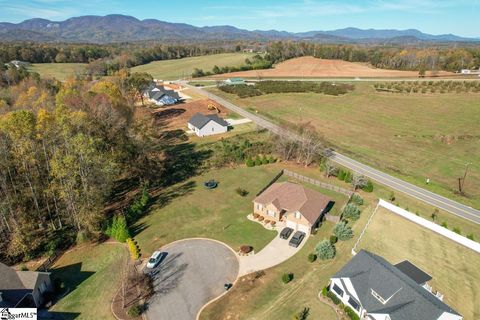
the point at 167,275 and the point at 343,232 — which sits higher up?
the point at 343,232

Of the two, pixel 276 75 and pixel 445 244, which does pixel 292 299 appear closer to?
pixel 445 244

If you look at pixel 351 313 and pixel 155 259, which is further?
pixel 155 259

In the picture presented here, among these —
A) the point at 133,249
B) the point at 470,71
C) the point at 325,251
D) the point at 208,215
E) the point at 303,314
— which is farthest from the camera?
the point at 470,71

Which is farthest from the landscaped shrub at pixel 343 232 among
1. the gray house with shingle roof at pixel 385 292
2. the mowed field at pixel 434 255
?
the gray house with shingle roof at pixel 385 292

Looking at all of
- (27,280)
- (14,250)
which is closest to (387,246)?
(27,280)

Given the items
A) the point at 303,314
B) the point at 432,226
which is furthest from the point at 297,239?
the point at 432,226

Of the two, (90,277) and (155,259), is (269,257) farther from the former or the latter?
(90,277)

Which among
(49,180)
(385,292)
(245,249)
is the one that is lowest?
(245,249)

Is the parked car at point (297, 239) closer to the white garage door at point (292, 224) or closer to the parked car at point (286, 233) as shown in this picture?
the parked car at point (286, 233)

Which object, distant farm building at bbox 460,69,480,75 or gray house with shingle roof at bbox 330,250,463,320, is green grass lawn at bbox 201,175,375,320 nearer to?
gray house with shingle roof at bbox 330,250,463,320
